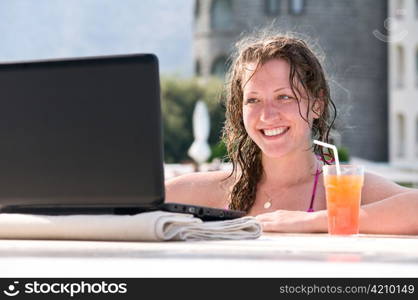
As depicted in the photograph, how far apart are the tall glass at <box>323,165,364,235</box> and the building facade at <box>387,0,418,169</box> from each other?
1028 inches

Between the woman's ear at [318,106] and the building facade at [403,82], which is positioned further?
the building facade at [403,82]

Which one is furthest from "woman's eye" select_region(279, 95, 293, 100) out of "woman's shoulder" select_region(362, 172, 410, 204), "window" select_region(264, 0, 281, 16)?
"window" select_region(264, 0, 281, 16)

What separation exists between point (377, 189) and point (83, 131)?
3.43ft

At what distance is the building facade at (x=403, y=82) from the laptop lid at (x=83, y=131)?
26.4m

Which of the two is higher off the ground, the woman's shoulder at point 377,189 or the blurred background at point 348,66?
the woman's shoulder at point 377,189

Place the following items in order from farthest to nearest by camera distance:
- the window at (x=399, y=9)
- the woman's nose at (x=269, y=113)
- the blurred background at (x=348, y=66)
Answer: the window at (x=399, y=9) → the blurred background at (x=348, y=66) → the woman's nose at (x=269, y=113)

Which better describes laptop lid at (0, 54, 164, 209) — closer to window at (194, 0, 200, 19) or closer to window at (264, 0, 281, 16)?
window at (264, 0, 281, 16)

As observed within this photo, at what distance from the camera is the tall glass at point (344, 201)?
1997 mm

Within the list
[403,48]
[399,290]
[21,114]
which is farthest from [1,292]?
[403,48]

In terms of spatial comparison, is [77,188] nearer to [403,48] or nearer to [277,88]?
[277,88]

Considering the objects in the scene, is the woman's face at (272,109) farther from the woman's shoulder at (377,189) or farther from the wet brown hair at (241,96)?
the woman's shoulder at (377,189)

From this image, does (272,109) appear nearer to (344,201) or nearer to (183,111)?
(344,201)

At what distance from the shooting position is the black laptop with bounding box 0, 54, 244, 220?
1.67m

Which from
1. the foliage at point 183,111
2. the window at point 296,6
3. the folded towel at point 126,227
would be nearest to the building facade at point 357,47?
the window at point 296,6
